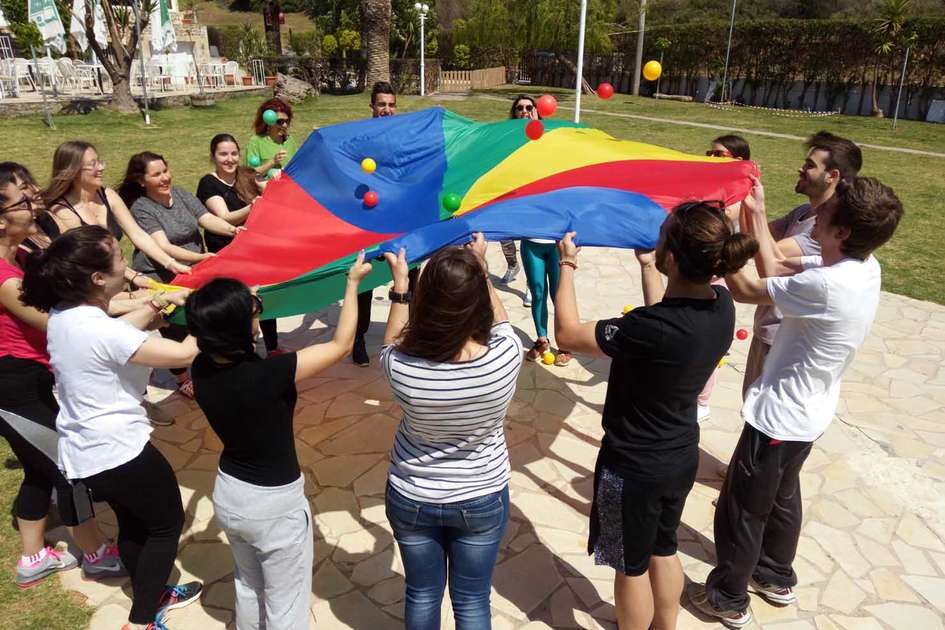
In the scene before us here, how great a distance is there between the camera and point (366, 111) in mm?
19297

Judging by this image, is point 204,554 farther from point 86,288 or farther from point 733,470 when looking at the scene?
point 733,470

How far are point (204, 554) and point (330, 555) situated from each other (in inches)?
23.6

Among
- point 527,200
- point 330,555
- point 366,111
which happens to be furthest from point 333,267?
point 366,111

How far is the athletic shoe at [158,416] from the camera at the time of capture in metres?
4.32

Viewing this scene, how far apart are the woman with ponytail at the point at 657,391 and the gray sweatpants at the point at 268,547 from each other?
1063 mm

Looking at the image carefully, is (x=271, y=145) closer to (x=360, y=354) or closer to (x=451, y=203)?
A: (x=360, y=354)

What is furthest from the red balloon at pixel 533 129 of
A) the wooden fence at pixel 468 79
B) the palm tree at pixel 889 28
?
the wooden fence at pixel 468 79

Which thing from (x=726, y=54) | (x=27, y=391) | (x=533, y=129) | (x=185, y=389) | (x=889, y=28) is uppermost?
(x=889, y=28)

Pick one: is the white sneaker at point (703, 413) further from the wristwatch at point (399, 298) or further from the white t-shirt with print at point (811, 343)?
the wristwatch at point (399, 298)

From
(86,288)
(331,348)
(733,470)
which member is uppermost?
(86,288)

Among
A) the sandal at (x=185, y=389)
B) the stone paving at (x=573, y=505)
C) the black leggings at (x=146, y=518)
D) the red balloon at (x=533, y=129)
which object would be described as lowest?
the stone paving at (x=573, y=505)

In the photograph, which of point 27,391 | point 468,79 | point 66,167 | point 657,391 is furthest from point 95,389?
point 468,79

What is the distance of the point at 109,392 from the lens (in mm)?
2371

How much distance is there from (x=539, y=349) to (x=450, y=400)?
10.3ft
